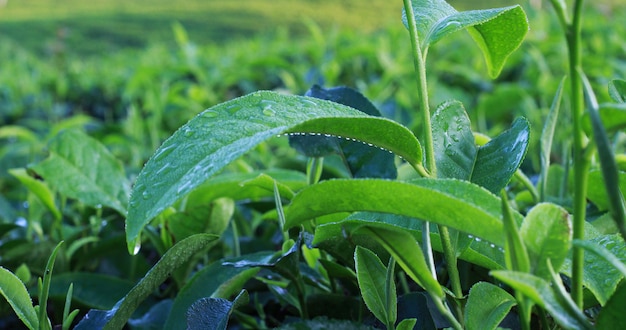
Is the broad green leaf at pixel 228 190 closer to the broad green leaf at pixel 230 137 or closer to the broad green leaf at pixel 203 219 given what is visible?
the broad green leaf at pixel 203 219

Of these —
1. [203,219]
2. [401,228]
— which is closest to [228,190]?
[203,219]

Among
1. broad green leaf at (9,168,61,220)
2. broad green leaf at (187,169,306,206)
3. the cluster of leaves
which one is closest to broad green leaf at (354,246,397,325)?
the cluster of leaves

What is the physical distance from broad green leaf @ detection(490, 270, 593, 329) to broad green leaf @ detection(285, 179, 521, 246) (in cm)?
5

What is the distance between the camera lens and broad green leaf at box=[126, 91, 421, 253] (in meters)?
0.55

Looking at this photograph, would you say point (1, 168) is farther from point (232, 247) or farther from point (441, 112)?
point (441, 112)

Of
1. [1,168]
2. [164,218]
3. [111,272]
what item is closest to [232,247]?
[164,218]

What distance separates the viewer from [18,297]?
0.75 meters

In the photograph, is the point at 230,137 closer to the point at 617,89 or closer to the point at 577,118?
the point at 577,118

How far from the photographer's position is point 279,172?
1.20 m

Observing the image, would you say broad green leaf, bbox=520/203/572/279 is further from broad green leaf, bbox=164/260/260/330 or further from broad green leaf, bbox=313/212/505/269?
broad green leaf, bbox=164/260/260/330

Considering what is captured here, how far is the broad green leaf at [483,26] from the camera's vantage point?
73cm

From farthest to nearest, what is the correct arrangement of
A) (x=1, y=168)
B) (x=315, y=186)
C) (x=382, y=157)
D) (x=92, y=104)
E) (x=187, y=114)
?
(x=92, y=104) → (x=187, y=114) → (x=1, y=168) → (x=382, y=157) → (x=315, y=186)

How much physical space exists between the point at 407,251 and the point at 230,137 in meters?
0.19

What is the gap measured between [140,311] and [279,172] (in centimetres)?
34
